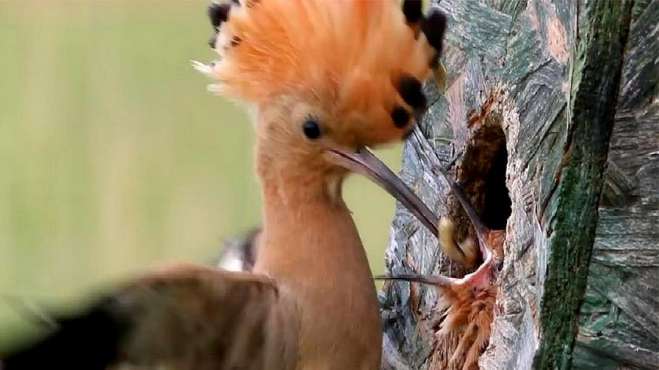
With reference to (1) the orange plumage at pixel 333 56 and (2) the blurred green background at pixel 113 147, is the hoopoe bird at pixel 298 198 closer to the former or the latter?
(1) the orange plumage at pixel 333 56

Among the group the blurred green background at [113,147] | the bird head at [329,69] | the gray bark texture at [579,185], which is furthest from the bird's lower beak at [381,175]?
the blurred green background at [113,147]

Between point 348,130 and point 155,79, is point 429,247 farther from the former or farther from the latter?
point 155,79

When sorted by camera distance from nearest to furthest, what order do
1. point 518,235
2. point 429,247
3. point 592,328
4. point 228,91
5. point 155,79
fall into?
point 592,328 → point 518,235 → point 228,91 → point 429,247 → point 155,79

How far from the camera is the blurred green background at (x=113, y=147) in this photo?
211 centimetres

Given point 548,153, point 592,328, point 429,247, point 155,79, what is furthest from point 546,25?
point 155,79

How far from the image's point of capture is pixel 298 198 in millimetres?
980

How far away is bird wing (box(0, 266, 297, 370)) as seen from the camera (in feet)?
2.57

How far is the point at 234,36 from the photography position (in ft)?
3.04

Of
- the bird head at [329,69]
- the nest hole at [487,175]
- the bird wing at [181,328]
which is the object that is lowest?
the bird wing at [181,328]

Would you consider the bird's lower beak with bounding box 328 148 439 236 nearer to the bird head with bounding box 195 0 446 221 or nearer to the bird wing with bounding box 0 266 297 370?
the bird head with bounding box 195 0 446 221

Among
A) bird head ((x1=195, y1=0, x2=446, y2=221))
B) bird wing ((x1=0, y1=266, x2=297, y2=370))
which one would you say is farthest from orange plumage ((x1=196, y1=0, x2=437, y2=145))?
bird wing ((x1=0, y1=266, x2=297, y2=370))

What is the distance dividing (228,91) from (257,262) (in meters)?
0.15

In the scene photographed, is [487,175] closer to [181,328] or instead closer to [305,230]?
[305,230]

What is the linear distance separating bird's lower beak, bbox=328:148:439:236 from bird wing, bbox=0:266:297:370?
11 centimetres
